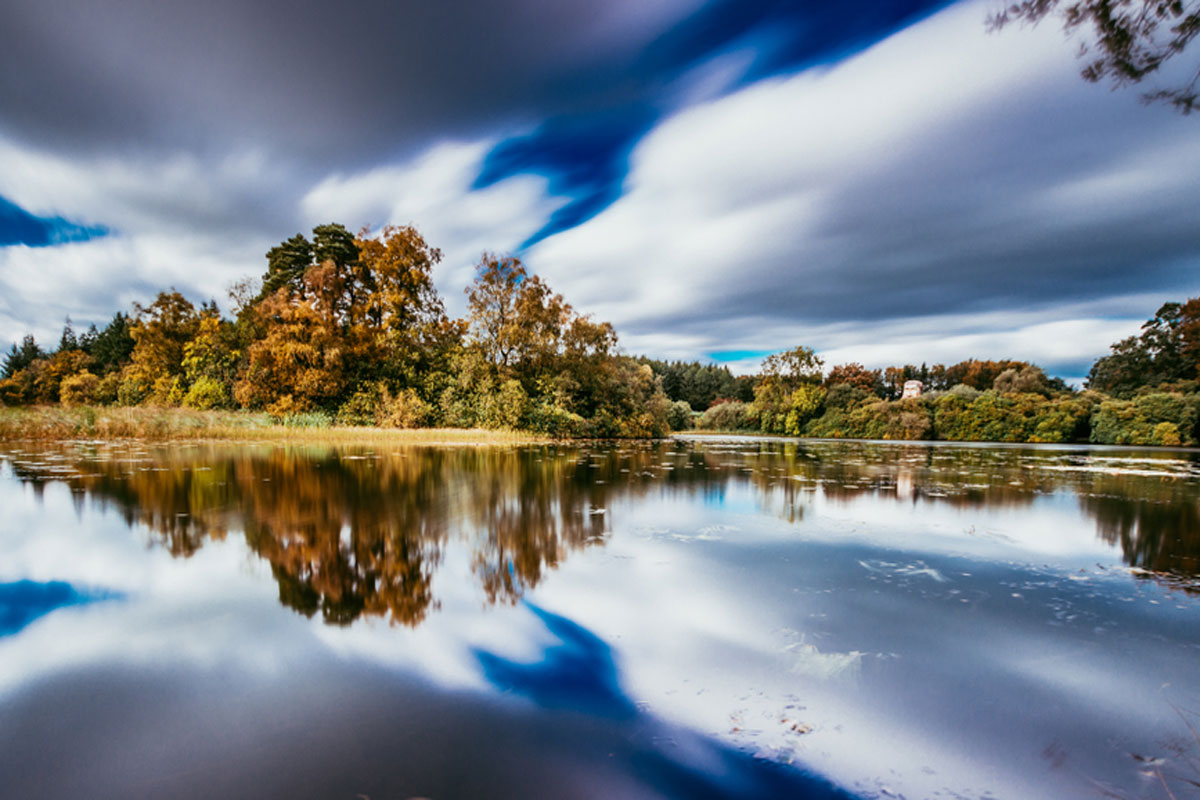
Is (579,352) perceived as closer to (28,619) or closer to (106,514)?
(106,514)

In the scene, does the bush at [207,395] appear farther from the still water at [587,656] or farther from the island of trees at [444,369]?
the still water at [587,656]

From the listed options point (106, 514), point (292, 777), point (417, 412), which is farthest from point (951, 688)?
point (417, 412)

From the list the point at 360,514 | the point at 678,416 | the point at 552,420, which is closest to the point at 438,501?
the point at 360,514

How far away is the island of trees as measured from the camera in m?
20.8

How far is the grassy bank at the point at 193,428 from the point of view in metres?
15.1

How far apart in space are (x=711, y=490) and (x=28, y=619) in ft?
21.9

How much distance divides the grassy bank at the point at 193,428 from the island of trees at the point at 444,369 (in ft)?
3.97

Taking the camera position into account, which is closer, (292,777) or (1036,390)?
(292,777)

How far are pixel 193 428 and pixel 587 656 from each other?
67.3 ft

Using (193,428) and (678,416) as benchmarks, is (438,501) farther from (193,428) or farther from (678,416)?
(678,416)

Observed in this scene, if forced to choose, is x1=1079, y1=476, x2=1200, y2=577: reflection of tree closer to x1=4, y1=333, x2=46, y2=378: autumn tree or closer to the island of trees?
the island of trees

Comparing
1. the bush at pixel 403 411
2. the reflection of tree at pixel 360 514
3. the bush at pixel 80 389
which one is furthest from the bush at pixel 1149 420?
the bush at pixel 80 389

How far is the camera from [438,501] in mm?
5820

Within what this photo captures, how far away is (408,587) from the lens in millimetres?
2967
